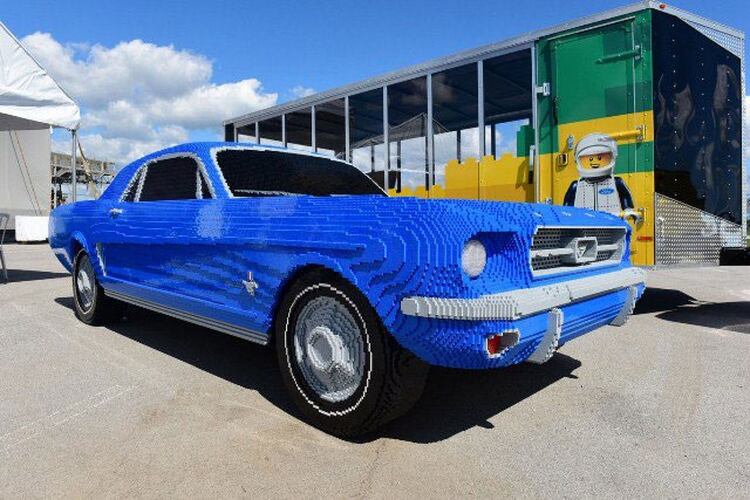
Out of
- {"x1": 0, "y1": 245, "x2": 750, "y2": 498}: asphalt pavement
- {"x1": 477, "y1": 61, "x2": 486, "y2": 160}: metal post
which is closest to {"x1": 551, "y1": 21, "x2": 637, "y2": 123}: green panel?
{"x1": 477, "y1": 61, "x2": 486, "y2": 160}: metal post

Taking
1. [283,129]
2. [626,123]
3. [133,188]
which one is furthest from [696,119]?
[283,129]

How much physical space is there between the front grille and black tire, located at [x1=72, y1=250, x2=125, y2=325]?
385 cm

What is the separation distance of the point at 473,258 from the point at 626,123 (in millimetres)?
3396

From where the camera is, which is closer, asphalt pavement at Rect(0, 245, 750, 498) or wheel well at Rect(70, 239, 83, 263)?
asphalt pavement at Rect(0, 245, 750, 498)

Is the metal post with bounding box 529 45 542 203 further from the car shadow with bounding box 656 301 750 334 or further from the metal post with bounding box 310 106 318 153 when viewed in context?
the metal post with bounding box 310 106 318 153

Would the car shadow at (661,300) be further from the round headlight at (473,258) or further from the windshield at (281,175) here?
the round headlight at (473,258)

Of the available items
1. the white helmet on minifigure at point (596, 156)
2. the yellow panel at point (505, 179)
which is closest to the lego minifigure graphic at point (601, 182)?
the white helmet on minifigure at point (596, 156)

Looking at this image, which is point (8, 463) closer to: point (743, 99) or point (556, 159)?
point (556, 159)

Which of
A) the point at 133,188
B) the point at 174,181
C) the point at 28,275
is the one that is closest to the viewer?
the point at 174,181

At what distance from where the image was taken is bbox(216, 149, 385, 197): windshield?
3219 mm

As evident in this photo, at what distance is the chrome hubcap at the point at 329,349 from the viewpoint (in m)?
2.33

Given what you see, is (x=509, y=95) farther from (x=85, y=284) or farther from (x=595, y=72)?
(x=85, y=284)

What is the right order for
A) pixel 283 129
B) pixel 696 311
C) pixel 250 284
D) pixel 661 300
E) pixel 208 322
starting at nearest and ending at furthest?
1. pixel 250 284
2. pixel 208 322
3. pixel 696 311
4. pixel 661 300
5. pixel 283 129

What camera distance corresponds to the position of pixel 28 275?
29.0 feet
